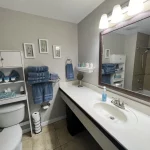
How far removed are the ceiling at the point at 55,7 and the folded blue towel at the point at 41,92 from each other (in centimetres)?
125

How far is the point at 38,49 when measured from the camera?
1.78 m

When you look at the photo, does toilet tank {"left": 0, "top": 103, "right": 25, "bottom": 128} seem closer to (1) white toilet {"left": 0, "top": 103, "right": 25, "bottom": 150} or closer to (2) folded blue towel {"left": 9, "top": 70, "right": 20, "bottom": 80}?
(1) white toilet {"left": 0, "top": 103, "right": 25, "bottom": 150}

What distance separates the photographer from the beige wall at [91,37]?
1443 mm

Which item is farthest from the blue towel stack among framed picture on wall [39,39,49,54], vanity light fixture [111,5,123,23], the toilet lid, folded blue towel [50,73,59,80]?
vanity light fixture [111,5,123,23]

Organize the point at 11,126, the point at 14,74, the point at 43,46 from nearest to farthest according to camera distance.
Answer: the point at 11,126 < the point at 14,74 < the point at 43,46

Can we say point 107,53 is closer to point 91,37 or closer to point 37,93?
point 91,37

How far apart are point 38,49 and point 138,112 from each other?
1809 millimetres

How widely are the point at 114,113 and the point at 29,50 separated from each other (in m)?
1.70

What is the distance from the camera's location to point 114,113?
1.15m

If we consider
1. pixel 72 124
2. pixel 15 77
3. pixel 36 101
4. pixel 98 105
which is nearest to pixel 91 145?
pixel 72 124

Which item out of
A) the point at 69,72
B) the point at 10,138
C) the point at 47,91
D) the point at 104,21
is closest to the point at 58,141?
the point at 10,138

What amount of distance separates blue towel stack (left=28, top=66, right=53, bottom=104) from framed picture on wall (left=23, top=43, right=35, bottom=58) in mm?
276

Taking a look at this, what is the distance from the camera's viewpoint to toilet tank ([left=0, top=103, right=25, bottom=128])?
1.41 m

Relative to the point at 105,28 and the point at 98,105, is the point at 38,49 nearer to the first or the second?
the point at 105,28
